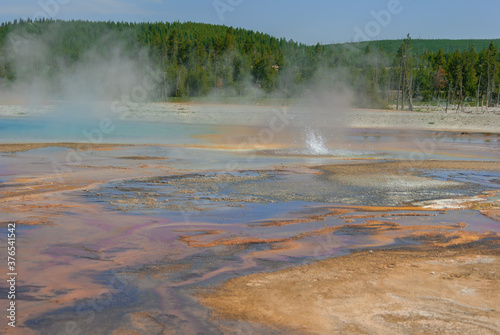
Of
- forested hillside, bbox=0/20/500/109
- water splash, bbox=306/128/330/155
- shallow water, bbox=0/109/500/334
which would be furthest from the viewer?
forested hillside, bbox=0/20/500/109

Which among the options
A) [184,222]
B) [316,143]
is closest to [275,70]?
[316,143]

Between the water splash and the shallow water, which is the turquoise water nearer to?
the water splash

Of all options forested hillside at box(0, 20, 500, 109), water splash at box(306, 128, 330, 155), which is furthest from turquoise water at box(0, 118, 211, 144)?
forested hillside at box(0, 20, 500, 109)

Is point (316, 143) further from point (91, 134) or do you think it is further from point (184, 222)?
point (184, 222)

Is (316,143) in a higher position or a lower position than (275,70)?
lower

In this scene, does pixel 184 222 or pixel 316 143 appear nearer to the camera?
pixel 184 222

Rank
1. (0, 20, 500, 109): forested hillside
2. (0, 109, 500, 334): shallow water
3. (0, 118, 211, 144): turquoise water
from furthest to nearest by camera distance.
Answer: (0, 20, 500, 109): forested hillside, (0, 118, 211, 144): turquoise water, (0, 109, 500, 334): shallow water

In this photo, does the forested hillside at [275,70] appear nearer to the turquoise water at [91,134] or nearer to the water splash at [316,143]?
the water splash at [316,143]

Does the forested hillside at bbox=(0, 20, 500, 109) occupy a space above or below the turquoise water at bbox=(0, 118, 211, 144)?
above

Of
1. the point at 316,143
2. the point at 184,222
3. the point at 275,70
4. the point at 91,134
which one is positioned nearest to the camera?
the point at 184,222

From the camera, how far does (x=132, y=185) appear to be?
428 inches

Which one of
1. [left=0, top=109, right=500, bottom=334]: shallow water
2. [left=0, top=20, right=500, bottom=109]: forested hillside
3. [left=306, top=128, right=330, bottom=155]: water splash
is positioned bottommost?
[left=306, top=128, right=330, bottom=155]: water splash

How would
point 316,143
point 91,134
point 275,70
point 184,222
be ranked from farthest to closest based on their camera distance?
point 275,70
point 91,134
point 316,143
point 184,222

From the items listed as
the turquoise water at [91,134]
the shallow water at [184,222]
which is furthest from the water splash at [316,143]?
the turquoise water at [91,134]
